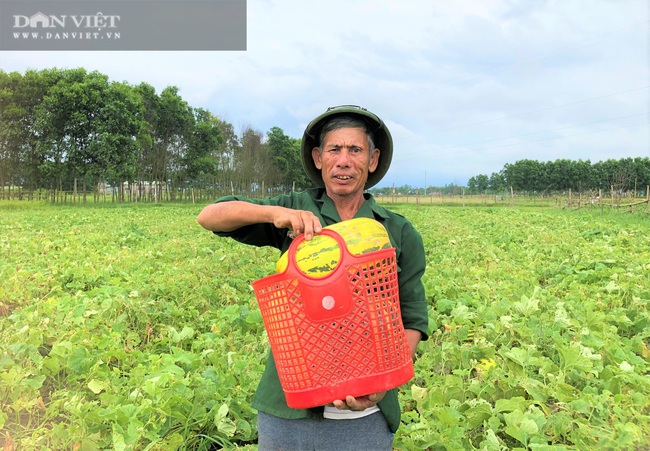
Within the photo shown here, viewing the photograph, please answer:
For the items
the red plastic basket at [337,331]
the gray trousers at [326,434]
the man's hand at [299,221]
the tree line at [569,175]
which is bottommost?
the gray trousers at [326,434]

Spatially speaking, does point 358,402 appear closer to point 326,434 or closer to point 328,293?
point 326,434

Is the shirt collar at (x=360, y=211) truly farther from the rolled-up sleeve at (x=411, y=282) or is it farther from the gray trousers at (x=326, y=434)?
the gray trousers at (x=326, y=434)

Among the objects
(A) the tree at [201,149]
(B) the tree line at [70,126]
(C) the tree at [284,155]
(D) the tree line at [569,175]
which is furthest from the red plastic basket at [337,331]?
(D) the tree line at [569,175]

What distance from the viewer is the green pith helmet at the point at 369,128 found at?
181 cm

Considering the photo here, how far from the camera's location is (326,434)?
1.62 metres

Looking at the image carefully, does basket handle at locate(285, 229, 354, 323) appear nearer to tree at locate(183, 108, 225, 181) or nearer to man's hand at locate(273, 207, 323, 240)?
man's hand at locate(273, 207, 323, 240)

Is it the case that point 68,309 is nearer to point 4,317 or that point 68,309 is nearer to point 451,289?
point 4,317

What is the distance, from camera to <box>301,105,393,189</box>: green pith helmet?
181cm

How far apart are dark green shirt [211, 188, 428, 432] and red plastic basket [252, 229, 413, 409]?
219 millimetres

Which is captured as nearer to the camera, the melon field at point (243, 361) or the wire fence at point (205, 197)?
the melon field at point (243, 361)

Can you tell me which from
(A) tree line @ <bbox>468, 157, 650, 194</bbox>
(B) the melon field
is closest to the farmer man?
(B) the melon field

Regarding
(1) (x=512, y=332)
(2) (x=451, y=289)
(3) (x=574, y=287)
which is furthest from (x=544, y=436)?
(3) (x=574, y=287)

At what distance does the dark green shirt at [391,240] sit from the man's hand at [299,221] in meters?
0.21

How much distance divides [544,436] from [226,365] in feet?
6.53
